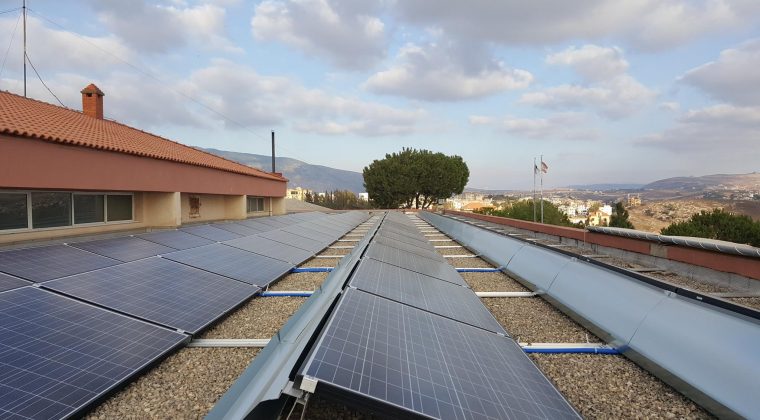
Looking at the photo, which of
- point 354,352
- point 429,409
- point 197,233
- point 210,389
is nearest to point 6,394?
point 210,389

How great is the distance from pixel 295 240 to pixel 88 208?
25.7 ft

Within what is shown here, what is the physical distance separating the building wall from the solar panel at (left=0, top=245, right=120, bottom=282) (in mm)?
5664

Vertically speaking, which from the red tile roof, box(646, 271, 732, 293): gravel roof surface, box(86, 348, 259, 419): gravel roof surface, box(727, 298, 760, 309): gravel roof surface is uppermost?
the red tile roof

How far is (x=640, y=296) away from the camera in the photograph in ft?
15.1

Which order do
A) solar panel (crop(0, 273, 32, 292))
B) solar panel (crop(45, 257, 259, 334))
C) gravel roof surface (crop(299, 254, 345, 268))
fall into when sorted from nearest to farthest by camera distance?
solar panel (crop(0, 273, 32, 292)) < solar panel (crop(45, 257, 259, 334)) < gravel roof surface (crop(299, 254, 345, 268))

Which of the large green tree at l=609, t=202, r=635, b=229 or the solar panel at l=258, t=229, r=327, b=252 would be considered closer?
the solar panel at l=258, t=229, r=327, b=252

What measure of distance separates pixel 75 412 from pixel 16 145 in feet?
36.1

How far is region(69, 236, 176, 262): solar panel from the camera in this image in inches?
256

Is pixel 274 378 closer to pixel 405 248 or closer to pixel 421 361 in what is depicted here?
pixel 421 361

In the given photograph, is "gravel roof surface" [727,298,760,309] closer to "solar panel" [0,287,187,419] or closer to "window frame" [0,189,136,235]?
"solar panel" [0,287,187,419]

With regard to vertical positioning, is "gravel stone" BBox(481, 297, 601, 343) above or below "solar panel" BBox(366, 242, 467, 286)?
below

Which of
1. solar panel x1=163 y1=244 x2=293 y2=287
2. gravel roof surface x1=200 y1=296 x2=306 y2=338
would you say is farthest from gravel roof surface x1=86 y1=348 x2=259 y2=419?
solar panel x1=163 y1=244 x2=293 y2=287

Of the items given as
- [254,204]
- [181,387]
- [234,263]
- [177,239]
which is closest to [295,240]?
[177,239]

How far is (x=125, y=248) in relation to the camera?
718cm
